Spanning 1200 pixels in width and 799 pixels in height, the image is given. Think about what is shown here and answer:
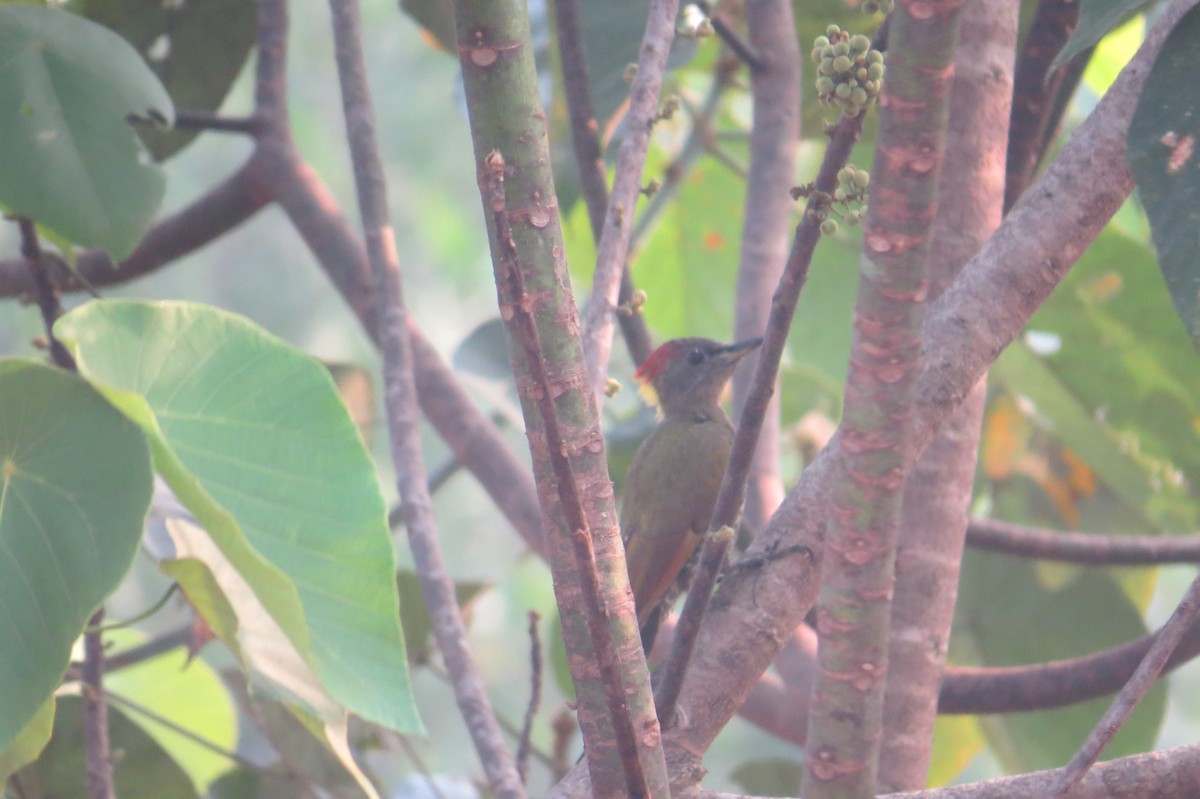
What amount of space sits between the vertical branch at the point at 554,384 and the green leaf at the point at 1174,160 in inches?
24.7

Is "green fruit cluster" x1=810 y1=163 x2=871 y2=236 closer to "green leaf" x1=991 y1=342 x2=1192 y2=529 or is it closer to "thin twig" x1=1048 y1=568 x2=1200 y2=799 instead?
"thin twig" x1=1048 y1=568 x2=1200 y2=799

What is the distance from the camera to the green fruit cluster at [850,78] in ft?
3.24

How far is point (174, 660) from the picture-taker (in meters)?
3.06

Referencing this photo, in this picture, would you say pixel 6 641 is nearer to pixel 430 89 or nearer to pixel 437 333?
pixel 437 333

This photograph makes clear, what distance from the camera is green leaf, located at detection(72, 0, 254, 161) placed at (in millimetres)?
3125

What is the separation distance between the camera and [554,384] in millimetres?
968

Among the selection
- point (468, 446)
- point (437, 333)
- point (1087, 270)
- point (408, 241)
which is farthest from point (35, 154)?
point (408, 241)

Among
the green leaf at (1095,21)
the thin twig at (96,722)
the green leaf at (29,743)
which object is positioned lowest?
the thin twig at (96,722)

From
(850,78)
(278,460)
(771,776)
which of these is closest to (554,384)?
(850,78)

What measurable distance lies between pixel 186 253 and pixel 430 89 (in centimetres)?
1479

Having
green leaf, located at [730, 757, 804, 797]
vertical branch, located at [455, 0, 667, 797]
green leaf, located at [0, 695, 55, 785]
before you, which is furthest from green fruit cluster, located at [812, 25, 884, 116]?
green leaf, located at [730, 757, 804, 797]

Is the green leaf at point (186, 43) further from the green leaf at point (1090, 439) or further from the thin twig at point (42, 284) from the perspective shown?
the green leaf at point (1090, 439)

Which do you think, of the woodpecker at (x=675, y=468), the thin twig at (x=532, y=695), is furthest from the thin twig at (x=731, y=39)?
the thin twig at (x=532, y=695)

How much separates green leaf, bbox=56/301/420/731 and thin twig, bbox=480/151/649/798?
51 centimetres
